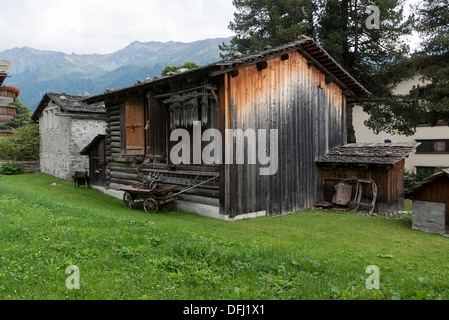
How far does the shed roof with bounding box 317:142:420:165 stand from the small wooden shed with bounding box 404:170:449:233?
8.13 feet

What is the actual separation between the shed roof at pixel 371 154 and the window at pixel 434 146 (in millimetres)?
15454

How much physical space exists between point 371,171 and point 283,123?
443 centimetres

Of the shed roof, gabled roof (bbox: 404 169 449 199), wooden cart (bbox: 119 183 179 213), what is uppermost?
the shed roof

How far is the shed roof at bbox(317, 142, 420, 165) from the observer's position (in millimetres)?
13023

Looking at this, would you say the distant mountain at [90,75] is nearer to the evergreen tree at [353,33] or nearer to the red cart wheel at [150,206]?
the evergreen tree at [353,33]

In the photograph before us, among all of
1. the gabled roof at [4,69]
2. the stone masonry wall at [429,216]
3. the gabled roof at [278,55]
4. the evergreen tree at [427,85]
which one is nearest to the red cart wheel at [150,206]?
the gabled roof at [278,55]

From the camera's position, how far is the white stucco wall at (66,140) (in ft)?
71.4

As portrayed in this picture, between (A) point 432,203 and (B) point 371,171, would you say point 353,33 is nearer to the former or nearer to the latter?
(B) point 371,171

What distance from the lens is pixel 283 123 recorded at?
12.6 metres

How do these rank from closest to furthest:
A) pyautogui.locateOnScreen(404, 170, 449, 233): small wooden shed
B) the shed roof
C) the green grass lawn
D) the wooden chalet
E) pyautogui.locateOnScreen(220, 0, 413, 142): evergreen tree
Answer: the green grass lawn < pyautogui.locateOnScreen(404, 170, 449, 233): small wooden shed < the wooden chalet < the shed roof < pyautogui.locateOnScreen(220, 0, 413, 142): evergreen tree

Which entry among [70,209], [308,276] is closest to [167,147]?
[70,209]

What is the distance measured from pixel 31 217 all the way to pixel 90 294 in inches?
198

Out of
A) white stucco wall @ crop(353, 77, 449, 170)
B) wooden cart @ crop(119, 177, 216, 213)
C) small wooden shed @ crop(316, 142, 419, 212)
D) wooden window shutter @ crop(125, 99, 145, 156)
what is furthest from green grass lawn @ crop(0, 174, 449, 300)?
white stucco wall @ crop(353, 77, 449, 170)

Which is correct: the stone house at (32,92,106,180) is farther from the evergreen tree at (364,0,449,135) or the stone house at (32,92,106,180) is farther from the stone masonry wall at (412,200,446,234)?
the stone masonry wall at (412,200,446,234)
